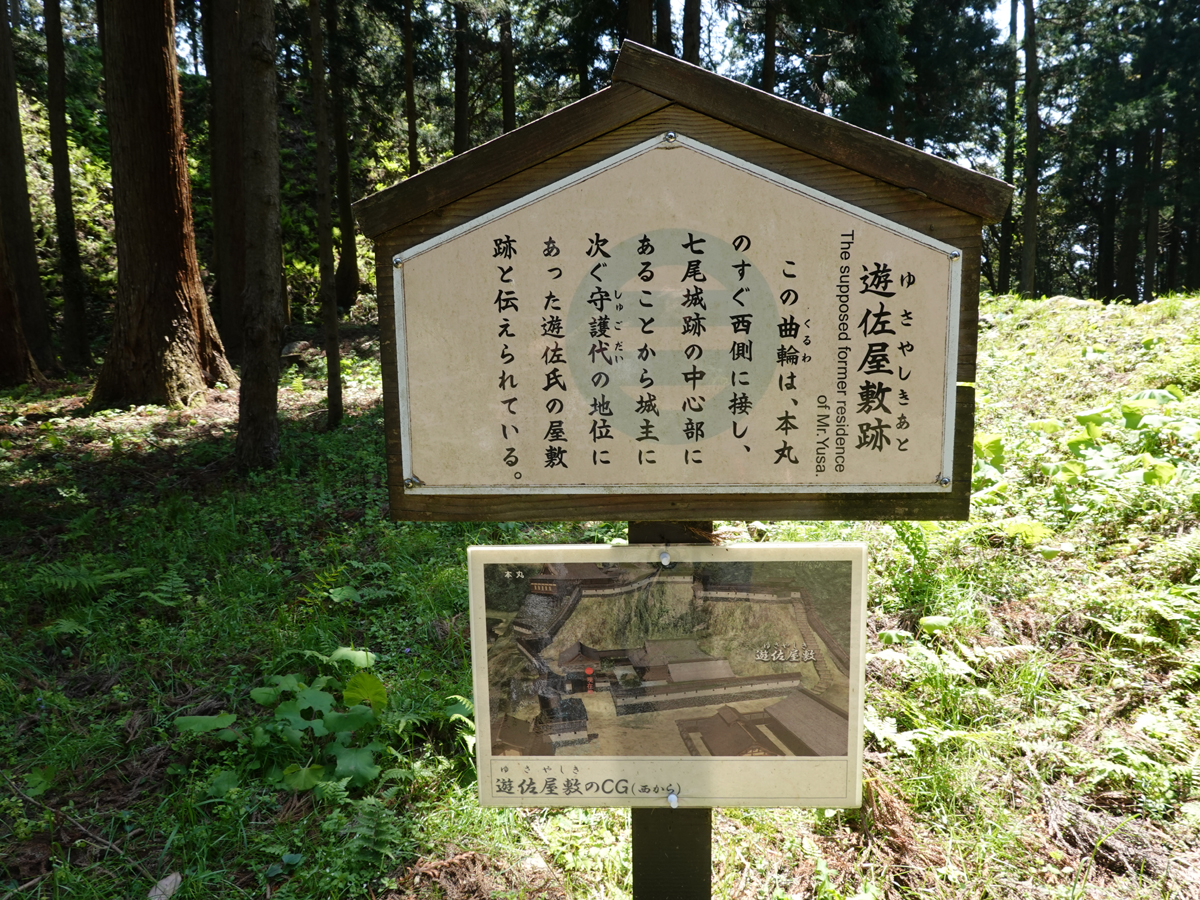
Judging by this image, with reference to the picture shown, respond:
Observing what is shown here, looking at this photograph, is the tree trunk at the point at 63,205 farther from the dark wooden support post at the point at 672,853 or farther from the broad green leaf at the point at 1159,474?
the broad green leaf at the point at 1159,474

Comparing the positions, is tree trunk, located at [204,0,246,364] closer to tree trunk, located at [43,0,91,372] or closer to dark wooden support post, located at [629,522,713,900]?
tree trunk, located at [43,0,91,372]

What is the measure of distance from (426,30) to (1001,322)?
10.7 metres

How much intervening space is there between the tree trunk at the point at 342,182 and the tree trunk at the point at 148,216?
3.97 m

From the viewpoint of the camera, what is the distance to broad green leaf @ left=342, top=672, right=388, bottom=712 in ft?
9.31

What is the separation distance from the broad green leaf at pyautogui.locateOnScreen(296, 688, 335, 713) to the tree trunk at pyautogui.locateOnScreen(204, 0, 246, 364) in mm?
6690

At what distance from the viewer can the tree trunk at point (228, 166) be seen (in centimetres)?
906

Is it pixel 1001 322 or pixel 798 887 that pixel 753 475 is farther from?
pixel 1001 322

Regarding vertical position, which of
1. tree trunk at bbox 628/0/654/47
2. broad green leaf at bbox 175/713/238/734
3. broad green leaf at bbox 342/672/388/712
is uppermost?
tree trunk at bbox 628/0/654/47

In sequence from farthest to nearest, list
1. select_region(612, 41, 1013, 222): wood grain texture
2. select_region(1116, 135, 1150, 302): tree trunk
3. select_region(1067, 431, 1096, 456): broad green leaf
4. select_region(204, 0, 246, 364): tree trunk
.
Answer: select_region(1116, 135, 1150, 302): tree trunk → select_region(204, 0, 246, 364): tree trunk → select_region(1067, 431, 1096, 456): broad green leaf → select_region(612, 41, 1013, 222): wood grain texture

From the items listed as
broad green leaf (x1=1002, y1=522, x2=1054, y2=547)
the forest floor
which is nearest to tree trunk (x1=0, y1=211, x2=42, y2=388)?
the forest floor

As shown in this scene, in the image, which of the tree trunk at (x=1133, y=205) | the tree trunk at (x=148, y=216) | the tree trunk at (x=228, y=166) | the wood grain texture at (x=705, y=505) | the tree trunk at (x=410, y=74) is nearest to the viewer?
the wood grain texture at (x=705, y=505)

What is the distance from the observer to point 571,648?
178cm

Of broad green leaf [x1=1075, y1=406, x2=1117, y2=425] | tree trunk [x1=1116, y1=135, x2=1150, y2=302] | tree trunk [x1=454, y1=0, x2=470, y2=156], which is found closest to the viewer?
broad green leaf [x1=1075, y1=406, x2=1117, y2=425]

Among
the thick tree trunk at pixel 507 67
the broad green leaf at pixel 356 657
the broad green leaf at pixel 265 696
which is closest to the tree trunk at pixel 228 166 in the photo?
the thick tree trunk at pixel 507 67
